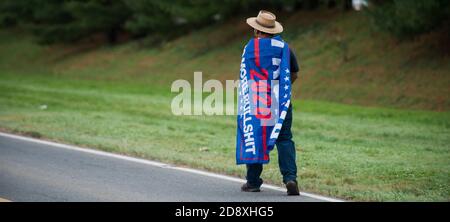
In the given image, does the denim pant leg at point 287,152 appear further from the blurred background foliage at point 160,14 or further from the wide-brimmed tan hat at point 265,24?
the blurred background foliage at point 160,14

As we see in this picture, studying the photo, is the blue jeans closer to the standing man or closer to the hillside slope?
the standing man

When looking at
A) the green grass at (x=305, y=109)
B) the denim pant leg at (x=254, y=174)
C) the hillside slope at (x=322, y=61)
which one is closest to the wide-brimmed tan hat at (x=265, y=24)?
the denim pant leg at (x=254, y=174)

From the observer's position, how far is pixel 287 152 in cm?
800

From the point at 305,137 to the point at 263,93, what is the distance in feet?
18.8

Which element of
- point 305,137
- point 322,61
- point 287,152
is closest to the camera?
point 287,152

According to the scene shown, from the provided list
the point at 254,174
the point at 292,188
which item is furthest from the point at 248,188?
the point at 292,188

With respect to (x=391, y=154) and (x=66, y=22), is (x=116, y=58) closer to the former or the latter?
(x=66, y=22)

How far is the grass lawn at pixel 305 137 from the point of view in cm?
896

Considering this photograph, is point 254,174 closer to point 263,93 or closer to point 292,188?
point 292,188

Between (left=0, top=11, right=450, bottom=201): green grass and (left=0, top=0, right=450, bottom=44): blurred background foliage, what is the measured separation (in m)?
1.10
